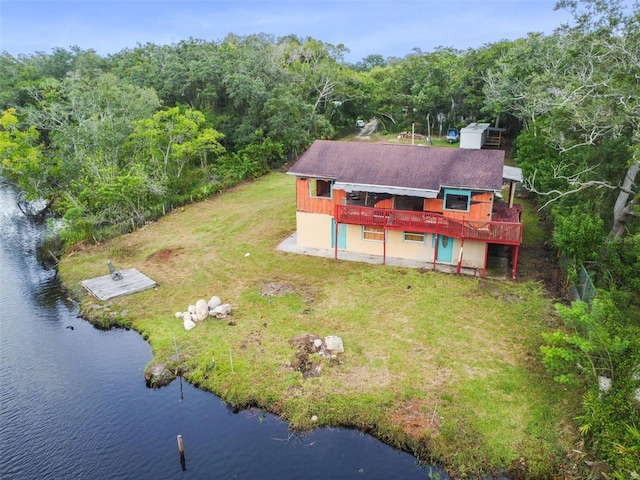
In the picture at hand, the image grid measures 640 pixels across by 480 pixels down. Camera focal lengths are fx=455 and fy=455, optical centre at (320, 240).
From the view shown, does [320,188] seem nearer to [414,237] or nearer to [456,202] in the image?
[414,237]

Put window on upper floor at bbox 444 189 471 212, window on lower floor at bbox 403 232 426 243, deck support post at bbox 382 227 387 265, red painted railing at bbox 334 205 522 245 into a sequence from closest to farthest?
red painted railing at bbox 334 205 522 245 < window on upper floor at bbox 444 189 471 212 < deck support post at bbox 382 227 387 265 < window on lower floor at bbox 403 232 426 243

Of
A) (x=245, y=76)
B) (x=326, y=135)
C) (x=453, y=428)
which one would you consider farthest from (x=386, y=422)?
(x=326, y=135)

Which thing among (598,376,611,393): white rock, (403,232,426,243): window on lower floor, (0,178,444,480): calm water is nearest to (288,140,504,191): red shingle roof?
(403,232,426,243): window on lower floor

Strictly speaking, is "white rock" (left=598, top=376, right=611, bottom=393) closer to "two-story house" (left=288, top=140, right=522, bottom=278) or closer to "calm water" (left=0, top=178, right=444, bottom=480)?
"calm water" (left=0, top=178, right=444, bottom=480)

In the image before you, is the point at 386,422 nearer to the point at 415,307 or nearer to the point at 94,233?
the point at 415,307

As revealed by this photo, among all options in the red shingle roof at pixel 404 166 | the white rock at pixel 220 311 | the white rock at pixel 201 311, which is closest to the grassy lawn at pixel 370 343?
the white rock at pixel 220 311

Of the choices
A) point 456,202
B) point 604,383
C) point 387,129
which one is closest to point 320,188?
point 456,202
